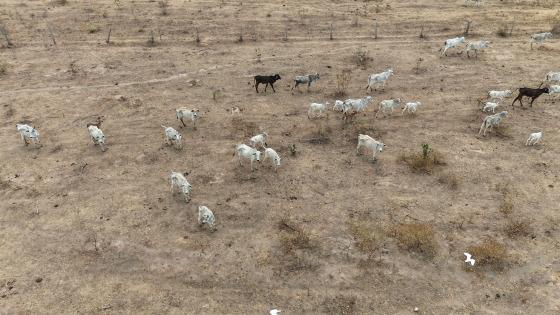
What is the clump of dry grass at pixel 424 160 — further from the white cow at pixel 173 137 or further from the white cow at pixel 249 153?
the white cow at pixel 173 137

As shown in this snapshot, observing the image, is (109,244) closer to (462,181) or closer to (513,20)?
(462,181)

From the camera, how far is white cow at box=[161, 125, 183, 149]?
1697 centimetres

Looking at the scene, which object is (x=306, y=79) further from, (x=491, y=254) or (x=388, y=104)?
(x=491, y=254)

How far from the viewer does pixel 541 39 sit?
1027 inches

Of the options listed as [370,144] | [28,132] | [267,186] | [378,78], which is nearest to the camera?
[267,186]

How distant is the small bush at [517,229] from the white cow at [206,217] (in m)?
8.90

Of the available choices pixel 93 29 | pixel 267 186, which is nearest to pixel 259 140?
pixel 267 186

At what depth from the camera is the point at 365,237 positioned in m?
13.3

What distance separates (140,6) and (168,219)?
23.2 m

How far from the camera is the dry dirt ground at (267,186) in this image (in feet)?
38.9

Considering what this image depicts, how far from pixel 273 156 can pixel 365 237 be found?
443cm

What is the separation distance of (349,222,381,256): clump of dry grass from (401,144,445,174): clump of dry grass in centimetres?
373

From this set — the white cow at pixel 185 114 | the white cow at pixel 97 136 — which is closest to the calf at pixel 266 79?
the white cow at pixel 185 114

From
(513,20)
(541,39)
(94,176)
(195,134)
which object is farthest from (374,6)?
(94,176)
